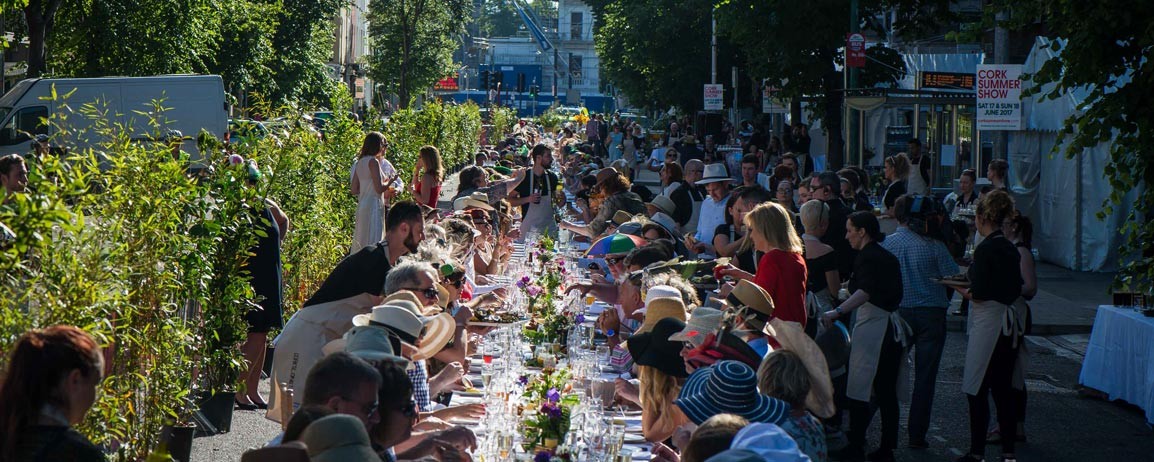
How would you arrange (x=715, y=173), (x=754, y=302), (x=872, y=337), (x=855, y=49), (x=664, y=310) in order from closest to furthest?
(x=664, y=310), (x=754, y=302), (x=872, y=337), (x=715, y=173), (x=855, y=49)

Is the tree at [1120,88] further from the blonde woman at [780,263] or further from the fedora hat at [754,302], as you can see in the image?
the fedora hat at [754,302]

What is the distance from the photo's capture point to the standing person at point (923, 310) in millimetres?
8922

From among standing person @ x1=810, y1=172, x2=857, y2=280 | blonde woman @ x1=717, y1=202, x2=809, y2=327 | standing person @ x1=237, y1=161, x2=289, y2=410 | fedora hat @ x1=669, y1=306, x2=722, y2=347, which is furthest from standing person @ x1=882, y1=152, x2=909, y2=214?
fedora hat @ x1=669, y1=306, x2=722, y2=347

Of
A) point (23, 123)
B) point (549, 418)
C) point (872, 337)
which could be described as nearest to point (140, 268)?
point (549, 418)

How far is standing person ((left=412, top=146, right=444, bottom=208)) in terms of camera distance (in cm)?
1483

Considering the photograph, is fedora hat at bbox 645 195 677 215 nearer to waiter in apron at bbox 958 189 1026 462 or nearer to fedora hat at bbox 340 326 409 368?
waiter in apron at bbox 958 189 1026 462

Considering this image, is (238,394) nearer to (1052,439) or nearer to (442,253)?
(442,253)

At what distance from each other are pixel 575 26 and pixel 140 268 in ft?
475

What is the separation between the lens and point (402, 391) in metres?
4.60

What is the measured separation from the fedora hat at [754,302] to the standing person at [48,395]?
3798 millimetres

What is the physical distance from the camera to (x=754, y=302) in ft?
23.2

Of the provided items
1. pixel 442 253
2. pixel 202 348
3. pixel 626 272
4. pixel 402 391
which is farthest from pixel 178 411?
pixel 402 391

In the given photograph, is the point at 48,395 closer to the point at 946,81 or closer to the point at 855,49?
the point at 855,49

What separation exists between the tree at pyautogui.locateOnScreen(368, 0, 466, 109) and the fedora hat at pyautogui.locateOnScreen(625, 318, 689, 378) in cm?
4588
